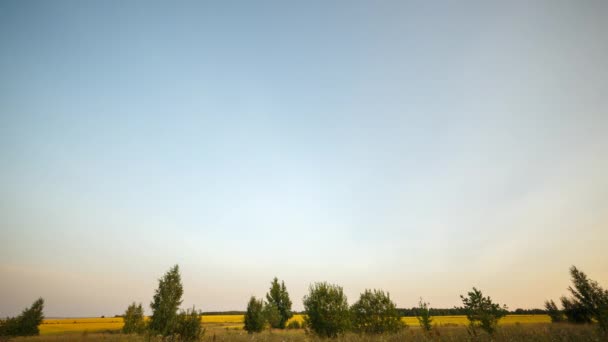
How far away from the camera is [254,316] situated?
100 feet

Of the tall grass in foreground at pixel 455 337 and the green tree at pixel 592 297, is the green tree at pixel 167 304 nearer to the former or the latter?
the tall grass in foreground at pixel 455 337

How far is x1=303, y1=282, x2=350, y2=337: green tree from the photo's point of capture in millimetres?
16500

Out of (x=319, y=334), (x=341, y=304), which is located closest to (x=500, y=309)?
(x=341, y=304)

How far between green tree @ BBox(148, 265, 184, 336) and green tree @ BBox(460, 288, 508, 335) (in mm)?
18683

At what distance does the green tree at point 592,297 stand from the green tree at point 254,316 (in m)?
29.5

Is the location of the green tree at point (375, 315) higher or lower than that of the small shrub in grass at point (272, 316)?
higher

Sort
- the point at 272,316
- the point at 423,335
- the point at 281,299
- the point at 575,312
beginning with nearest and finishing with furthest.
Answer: the point at 423,335 → the point at 575,312 → the point at 272,316 → the point at 281,299

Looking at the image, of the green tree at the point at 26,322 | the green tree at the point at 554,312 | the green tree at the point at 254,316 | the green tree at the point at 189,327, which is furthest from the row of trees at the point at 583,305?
the green tree at the point at 26,322

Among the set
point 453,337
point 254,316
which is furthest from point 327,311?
point 254,316

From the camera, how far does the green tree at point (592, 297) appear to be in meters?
12.6

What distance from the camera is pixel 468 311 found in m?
16.5

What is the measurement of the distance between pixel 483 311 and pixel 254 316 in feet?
81.7

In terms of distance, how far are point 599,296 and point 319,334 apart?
1814 cm

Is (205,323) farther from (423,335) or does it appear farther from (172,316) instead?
(423,335)
